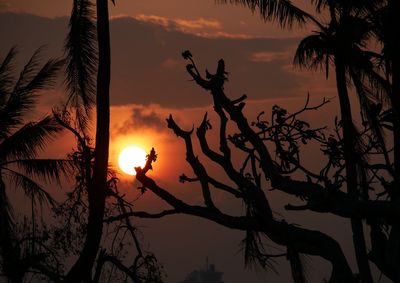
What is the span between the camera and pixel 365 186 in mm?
13664

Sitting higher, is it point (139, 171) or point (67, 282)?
point (139, 171)

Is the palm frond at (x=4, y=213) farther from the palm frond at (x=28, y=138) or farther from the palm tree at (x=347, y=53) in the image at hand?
the palm tree at (x=347, y=53)

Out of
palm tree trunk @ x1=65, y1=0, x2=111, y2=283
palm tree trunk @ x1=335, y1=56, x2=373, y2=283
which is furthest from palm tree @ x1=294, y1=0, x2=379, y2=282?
Result: palm tree trunk @ x1=65, y1=0, x2=111, y2=283

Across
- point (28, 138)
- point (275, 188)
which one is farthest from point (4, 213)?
point (275, 188)

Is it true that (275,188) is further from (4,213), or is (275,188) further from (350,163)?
(4,213)

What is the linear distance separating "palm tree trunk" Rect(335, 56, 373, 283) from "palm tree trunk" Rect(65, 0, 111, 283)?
5739 millimetres

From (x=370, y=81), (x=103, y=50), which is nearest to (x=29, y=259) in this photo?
(x=103, y=50)

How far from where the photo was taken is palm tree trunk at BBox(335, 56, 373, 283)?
16.7 m

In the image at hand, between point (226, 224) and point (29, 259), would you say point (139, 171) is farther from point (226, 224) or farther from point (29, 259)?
point (29, 259)

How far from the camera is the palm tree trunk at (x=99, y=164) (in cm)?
1683

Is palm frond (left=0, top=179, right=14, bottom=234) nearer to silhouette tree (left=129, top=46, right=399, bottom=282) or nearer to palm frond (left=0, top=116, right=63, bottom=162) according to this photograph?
palm frond (left=0, top=116, right=63, bottom=162)

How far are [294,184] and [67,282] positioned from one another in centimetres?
826

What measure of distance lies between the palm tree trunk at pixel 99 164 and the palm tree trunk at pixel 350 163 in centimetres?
574

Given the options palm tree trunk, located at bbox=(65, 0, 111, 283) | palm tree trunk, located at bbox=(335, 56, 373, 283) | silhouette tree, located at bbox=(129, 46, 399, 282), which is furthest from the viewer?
palm tree trunk, located at bbox=(65, 0, 111, 283)
